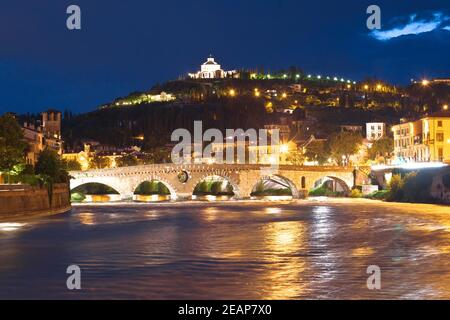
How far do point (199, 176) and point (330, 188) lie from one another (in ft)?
54.5

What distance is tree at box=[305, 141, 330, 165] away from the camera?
97.2 metres

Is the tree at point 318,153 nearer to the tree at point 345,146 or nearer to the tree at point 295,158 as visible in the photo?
the tree at point 295,158

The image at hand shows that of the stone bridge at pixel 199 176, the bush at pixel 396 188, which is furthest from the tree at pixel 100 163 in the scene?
the bush at pixel 396 188

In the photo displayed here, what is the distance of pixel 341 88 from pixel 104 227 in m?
163

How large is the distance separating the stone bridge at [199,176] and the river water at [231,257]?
2886 centimetres

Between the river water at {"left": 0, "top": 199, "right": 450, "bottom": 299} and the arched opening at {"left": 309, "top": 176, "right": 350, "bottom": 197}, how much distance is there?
107 ft

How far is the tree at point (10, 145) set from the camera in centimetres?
4728

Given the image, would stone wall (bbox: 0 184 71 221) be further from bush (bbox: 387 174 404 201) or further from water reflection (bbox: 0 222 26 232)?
bush (bbox: 387 174 404 201)
